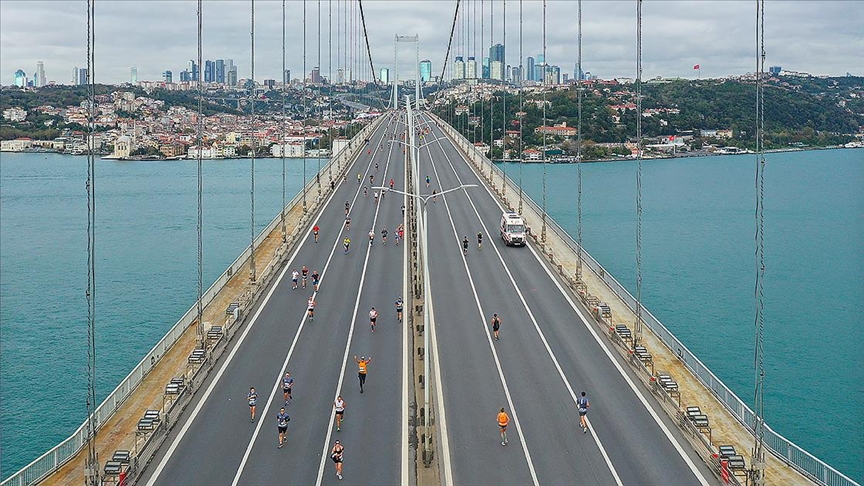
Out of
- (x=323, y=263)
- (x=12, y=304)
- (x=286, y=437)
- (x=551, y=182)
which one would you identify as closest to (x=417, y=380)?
(x=286, y=437)

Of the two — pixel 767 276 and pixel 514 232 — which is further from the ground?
pixel 514 232

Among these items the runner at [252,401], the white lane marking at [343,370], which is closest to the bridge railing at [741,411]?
the white lane marking at [343,370]

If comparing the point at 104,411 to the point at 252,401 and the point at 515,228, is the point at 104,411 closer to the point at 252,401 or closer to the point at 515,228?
the point at 252,401

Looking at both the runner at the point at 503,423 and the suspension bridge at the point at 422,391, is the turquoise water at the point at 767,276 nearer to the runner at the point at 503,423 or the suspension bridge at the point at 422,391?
the suspension bridge at the point at 422,391

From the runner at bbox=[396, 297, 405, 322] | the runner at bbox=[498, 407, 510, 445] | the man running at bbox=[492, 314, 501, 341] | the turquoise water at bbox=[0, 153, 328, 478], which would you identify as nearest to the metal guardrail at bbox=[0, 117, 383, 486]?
the turquoise water at bbox=[0, 153, 328, 478]

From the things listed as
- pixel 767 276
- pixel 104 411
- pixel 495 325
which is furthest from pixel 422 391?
pixel 767 276

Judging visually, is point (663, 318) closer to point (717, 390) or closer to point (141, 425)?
point (717, 390)
